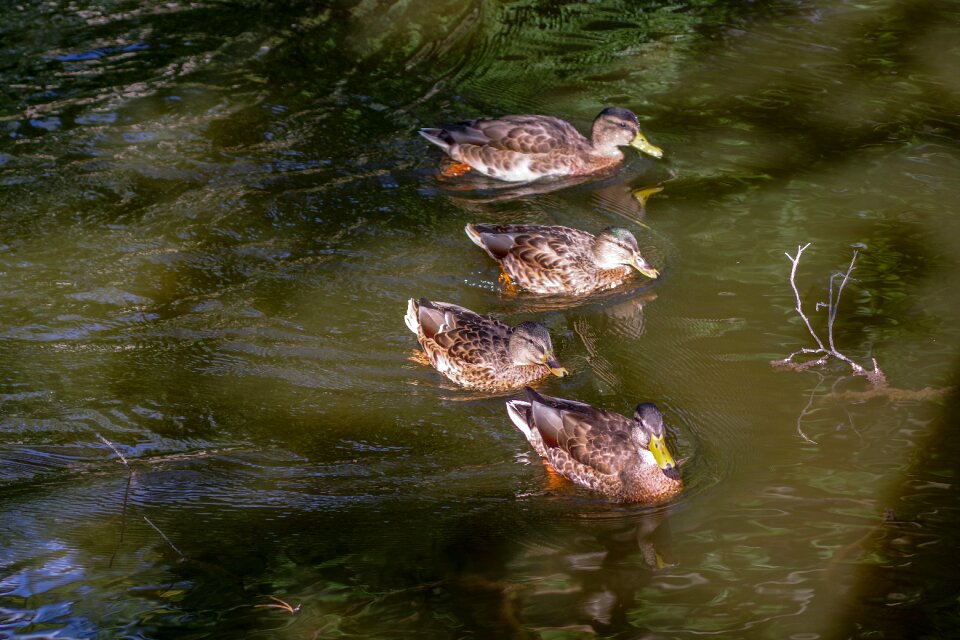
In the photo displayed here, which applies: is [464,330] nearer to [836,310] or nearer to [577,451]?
[577,451]

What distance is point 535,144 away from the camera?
32.1 ft

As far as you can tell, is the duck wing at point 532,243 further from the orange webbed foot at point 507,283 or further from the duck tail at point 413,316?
the duck tail at point 413,316

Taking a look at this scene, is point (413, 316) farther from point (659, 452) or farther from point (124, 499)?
point (124, 499)

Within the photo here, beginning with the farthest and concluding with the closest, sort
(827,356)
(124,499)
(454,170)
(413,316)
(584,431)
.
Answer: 1. (454,170)
2. (413,316)
3. (827,356)
4. (584,431)
5. (124,499)

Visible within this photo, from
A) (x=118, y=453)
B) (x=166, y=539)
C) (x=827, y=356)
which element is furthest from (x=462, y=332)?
(x=166, y=539)

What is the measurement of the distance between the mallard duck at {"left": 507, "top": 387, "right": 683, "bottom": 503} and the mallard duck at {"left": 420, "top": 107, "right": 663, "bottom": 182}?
366 centimetres

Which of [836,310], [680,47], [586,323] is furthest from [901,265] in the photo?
[680,47]

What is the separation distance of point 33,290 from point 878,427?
18.8 ft

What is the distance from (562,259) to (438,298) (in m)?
1.04

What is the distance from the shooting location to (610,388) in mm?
7043

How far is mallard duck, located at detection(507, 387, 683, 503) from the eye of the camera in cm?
600

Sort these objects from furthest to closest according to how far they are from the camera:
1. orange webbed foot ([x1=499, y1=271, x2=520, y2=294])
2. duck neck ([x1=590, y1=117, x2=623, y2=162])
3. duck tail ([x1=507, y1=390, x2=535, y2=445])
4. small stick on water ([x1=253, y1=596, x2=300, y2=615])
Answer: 1. duck neck ([x1=590, y1=117, x2=623, y2=162])
2. orange webbed foot ([x1=499, y1=271, x2=520, y2=294])
3. duck tail ([x1=507, y1=390, x2=535, y2=445])
4. small stick on water ([x1=253, y1=596, x2=300, y2=615])

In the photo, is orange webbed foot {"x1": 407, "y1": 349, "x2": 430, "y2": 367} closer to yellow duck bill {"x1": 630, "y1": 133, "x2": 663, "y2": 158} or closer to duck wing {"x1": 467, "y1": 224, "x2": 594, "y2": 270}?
duck wing {"x1": 467, "y1": 224, "x2": 594, "y2": 270}

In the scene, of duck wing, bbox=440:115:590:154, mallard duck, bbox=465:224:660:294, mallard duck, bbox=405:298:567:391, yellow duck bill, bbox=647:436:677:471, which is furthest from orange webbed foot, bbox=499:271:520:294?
yellow duck bill, bbox=647:436:677:471
